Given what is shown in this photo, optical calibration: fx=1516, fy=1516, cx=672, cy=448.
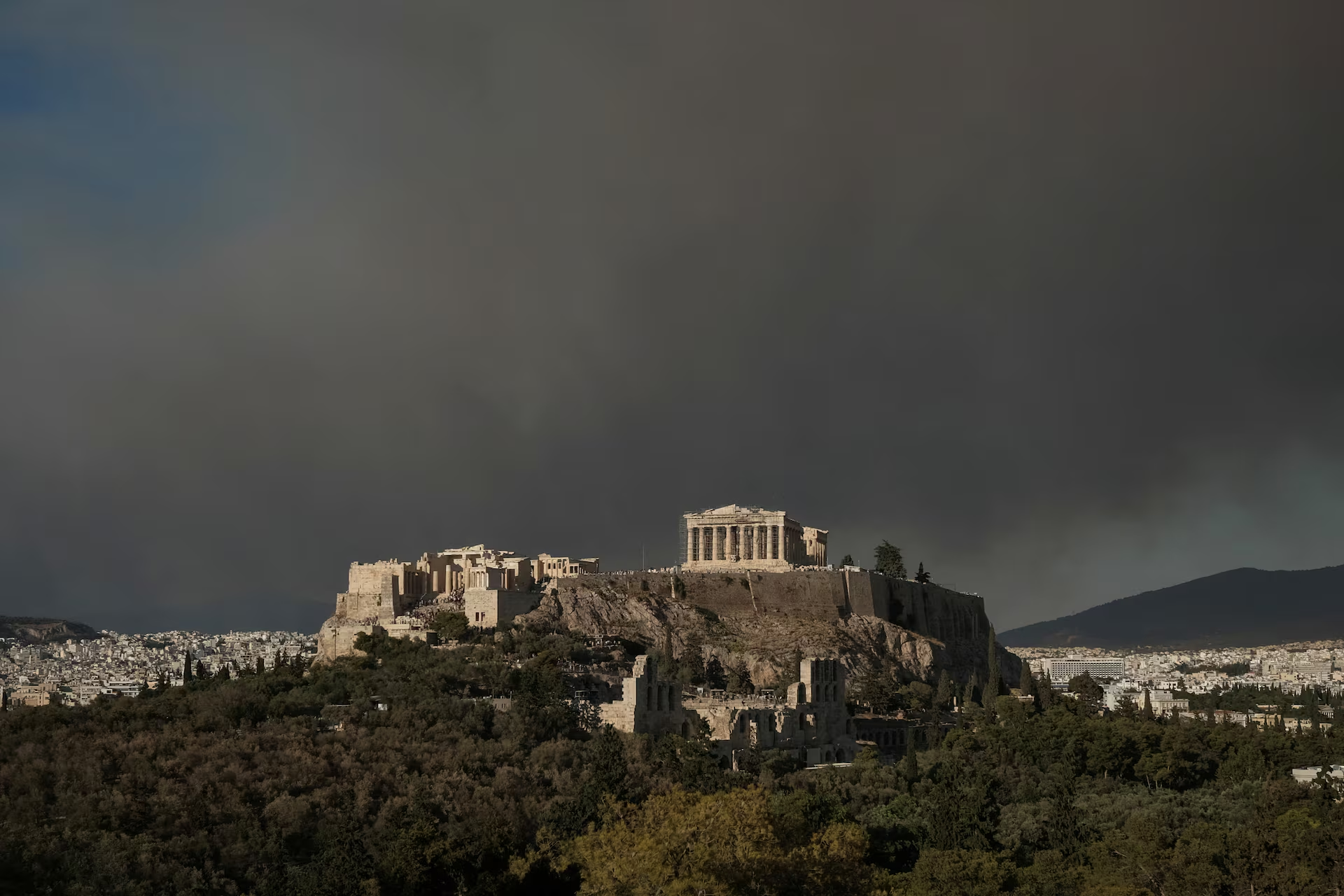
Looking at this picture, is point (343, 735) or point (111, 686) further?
point (111, 686)

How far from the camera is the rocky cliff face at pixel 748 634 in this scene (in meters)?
96.1

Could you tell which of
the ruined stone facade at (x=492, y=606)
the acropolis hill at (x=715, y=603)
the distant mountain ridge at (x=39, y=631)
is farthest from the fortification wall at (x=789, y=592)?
the distant mountain ridge at (x=39, y=631)

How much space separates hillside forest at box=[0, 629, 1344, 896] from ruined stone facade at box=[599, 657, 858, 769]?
6.21 ft

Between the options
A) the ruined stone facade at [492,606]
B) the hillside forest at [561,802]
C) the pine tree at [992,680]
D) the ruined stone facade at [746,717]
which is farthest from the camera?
the ruined stone facade at [492,606]

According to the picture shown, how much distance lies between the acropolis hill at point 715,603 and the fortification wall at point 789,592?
0.10 metres

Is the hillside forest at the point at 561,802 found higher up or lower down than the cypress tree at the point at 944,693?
lower down

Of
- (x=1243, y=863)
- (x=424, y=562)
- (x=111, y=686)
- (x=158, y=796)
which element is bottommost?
(x=1243, y=863)

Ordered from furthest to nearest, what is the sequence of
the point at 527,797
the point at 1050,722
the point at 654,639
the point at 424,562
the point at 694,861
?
1. the point at 424,562
2. the point at 654,639
3. the point at 1050,722
4. the point at 527,797
5. the point at 694,861

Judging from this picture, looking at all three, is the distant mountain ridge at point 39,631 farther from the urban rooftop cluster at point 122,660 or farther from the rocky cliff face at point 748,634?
the rocky cliff face at point 748,634

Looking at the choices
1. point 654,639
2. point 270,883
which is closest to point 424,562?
point 654,639

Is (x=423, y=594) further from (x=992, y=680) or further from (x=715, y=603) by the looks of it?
(x=992, y=680)

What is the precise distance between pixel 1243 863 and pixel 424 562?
66.3 meters

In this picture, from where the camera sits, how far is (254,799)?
189ft

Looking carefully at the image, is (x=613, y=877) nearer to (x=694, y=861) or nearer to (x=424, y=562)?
(x=694, y=861)
